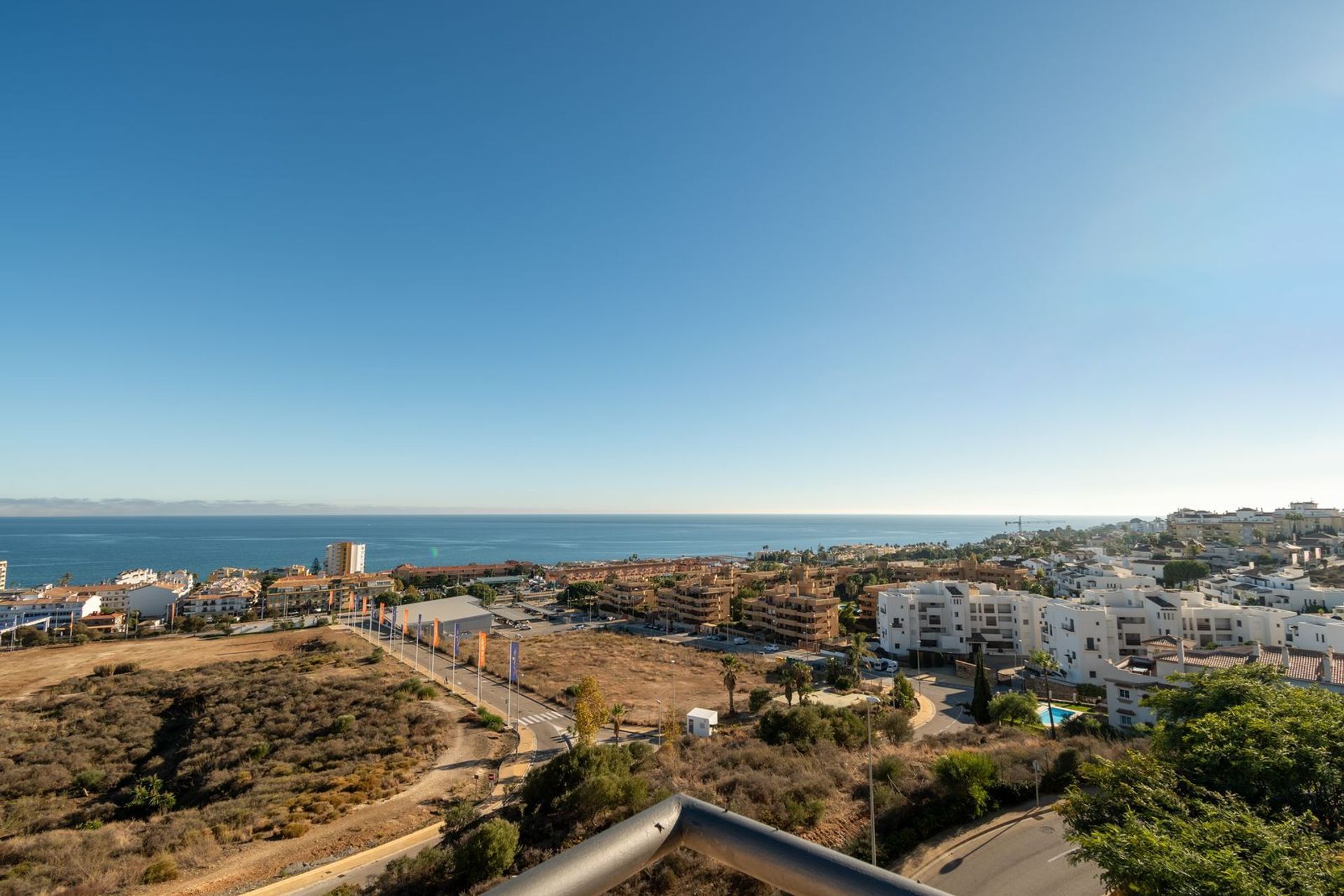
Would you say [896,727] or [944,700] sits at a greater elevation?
[896,727]

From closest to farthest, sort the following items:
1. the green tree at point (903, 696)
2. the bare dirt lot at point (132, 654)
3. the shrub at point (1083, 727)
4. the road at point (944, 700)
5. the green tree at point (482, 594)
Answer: the shrub at point (1083, 727)
the road at point (944, 700)
the green tree at point (903, 696)
the bare dirt lot at point (132, 654)
the green tree at point (482, 594)

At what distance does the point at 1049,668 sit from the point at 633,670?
32.5 m

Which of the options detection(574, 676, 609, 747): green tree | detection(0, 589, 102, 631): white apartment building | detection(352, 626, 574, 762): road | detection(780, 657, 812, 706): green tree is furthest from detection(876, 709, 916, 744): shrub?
detection(0, 589, 102, 631): white apartment building

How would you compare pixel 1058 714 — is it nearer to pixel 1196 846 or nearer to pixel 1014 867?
pixel 1014 867

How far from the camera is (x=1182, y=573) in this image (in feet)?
245

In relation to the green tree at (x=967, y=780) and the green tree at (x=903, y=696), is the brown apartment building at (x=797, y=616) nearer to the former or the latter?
the green tree at (x=903, y=696)

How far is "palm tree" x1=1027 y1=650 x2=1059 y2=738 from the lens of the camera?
101 feet

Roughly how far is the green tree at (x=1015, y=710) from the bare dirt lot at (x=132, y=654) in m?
55.1

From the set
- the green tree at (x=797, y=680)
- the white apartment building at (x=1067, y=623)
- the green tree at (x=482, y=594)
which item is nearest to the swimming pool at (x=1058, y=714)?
the white apartment building at (x=1067, y=623)

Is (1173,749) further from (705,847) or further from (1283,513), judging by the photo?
(1283,513)

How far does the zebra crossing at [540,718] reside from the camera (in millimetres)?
35272

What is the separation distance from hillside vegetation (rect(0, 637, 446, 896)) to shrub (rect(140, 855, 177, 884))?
38mm

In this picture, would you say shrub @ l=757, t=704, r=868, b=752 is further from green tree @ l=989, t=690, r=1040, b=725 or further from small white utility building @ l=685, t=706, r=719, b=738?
green tree @ l=989, t=690, r=1040, b=725

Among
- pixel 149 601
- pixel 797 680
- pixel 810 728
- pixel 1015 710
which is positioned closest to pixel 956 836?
pixel 810 728
